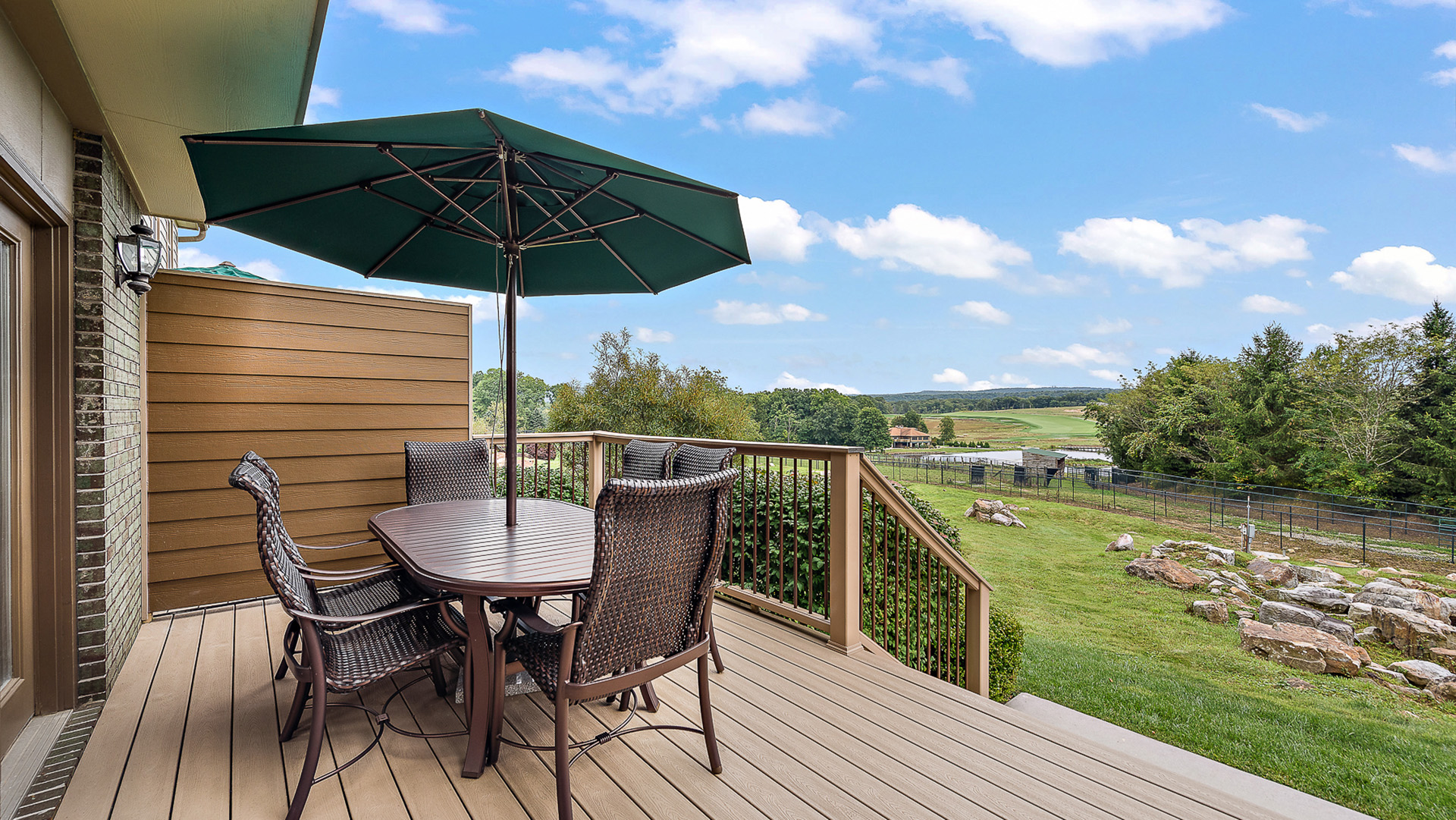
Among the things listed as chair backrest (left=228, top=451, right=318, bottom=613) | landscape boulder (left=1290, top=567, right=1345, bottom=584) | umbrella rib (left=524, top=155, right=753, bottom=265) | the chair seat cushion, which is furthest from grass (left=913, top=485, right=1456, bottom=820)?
chair backrest (left=228, top=451, right=318, bottom=613)

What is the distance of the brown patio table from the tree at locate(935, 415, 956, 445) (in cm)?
2551

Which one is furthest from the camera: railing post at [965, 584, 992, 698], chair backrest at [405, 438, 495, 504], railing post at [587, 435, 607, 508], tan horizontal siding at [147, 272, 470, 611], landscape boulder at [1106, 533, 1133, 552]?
landscape boulder at [1106, 533, 1133, 552]

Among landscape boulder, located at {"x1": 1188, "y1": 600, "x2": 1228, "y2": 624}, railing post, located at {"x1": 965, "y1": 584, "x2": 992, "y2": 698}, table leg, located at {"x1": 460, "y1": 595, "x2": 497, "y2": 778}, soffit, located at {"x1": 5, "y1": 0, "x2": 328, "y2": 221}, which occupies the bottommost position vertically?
landscape boulder, located at {"x1": 1188, "y1": 600, "x2": 1228, "y2": 624}

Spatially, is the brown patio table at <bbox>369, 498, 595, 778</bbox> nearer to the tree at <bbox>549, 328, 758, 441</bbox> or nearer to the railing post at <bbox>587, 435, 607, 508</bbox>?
the railing post at <bbox>587, 435, 607, 508</bbox>

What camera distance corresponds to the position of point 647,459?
3.52 meters

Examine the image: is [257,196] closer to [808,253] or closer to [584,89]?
[584,89]

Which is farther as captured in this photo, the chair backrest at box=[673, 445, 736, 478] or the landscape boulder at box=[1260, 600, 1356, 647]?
the landscape boulder at box=[1260, 600, 1356, 647]

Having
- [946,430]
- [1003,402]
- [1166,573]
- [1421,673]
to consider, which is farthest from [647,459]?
[1003,402]

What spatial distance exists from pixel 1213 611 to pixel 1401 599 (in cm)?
328

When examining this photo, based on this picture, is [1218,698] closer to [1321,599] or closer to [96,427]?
[1321,599]

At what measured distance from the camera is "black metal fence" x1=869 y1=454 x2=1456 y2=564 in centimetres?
1619

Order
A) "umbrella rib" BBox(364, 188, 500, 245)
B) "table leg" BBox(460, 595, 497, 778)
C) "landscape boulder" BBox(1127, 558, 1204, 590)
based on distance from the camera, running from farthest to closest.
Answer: "landscape boulder" BBox(1127, 558, 1204, 590), "umbrella rib" BBox(364, 188, 500, 245), "table leg" BBox(460, 595, 497, 778)

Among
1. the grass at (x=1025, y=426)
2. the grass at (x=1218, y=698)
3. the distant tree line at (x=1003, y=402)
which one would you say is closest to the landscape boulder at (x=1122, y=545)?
the grass at (x=1218, y=698)

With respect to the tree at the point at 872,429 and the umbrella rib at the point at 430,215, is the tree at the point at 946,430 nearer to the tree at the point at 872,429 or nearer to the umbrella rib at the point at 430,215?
the tree at the point at 872,429
